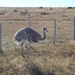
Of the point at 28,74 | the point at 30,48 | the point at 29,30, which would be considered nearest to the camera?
the point at 28,74

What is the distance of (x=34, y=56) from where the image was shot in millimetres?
11320

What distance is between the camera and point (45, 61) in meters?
10.3

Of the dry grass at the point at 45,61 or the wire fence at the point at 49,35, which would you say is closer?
the dry grass at the point at 45,61

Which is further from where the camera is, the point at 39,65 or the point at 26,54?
the point at 26,54

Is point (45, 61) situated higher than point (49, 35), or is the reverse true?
point (49, 35)

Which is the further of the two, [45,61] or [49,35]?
[49,35]

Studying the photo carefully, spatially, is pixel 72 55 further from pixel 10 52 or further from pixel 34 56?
pixel 10 52

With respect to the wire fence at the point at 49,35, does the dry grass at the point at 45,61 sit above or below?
below

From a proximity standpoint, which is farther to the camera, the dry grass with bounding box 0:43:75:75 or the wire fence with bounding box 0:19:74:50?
the wire fence with bounding box 0:19:74:50

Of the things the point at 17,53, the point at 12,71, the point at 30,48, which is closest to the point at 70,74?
the point at 12,71

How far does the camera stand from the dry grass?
9.25m

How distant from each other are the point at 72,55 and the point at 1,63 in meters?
3.05

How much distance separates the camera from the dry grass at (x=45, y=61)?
925 cm

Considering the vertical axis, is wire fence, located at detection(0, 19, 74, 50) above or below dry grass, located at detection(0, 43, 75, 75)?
above
